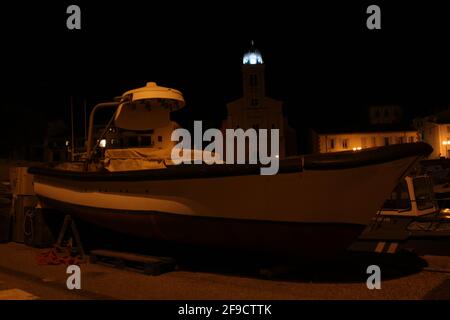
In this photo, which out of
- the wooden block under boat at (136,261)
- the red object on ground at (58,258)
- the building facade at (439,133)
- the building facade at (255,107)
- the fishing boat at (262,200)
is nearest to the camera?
the fishing boat at (262,200)

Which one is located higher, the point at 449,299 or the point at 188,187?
the point at 188,187

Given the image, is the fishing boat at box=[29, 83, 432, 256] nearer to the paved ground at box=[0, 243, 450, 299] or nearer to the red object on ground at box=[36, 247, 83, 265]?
the paved ground at box=[0, 243, 450, 299]

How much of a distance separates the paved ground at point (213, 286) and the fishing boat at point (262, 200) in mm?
425

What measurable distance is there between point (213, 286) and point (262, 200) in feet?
4.07

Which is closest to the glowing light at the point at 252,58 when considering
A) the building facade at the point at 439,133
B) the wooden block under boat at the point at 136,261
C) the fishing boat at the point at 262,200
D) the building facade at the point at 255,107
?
the building facade at the point at 255,107

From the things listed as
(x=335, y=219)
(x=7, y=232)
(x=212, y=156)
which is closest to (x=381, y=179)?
(x=335, y=219)

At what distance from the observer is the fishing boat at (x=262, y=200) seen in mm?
5043

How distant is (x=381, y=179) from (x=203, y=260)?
3.33 m

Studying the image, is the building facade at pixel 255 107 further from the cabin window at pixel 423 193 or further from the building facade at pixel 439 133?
the cabin window at pixel 423 193

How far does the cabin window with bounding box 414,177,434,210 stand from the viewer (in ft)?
28.6

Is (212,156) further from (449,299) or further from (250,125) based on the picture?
(250,125)

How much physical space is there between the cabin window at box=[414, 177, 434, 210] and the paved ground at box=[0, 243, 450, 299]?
3358 mm

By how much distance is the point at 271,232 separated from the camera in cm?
546

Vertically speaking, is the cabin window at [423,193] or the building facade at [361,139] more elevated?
the building facade at [361,139]
